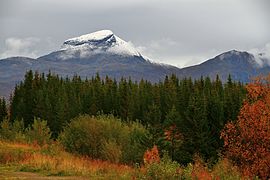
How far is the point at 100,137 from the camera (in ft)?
146

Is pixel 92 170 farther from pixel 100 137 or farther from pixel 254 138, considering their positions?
pixel 100 137

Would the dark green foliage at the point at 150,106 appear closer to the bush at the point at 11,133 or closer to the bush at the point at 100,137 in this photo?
the bush at the point at 100,137

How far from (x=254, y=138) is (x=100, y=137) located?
15.6m

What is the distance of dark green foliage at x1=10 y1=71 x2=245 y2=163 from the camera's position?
146 ft

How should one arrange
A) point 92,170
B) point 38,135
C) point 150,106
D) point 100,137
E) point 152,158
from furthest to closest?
point 150,106
point 38,135
point 100,137
point 92,170
point 152,158

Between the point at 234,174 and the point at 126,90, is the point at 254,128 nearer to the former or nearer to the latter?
the point at 234,174

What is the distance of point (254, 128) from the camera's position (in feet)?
116

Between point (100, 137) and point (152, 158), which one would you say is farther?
point (100, 137)

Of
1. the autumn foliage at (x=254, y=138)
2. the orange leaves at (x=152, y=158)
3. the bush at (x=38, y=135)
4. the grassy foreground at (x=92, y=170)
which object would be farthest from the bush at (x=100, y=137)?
the orange leaves at (x=152, y=158)

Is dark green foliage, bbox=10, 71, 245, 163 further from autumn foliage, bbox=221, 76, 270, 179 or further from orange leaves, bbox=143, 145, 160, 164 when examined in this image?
orange leaves, bbox=143, 145, 160, 164

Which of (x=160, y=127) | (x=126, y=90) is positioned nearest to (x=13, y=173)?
(x=160, y=127)

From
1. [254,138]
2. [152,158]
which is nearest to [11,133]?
[254,138]

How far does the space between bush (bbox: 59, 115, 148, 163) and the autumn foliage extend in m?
8.71

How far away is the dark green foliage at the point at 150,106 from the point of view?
44.6m
